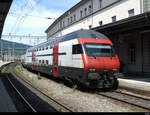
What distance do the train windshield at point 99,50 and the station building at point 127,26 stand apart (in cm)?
326

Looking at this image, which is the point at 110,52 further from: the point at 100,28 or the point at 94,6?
the point at 94,6

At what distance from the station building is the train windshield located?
128 inches

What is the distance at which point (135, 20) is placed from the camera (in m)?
12.7

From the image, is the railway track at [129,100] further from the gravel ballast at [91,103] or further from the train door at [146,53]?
the train door at [146,53]

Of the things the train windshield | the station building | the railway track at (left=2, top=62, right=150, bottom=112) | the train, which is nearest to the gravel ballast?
the railway track at (left=2, top=62, right=150, bottom=112)

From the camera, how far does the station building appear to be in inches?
554

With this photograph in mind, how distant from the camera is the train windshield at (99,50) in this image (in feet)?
33.1

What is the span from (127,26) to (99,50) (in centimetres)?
539

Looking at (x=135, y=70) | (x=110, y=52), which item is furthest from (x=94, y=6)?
(x=110, y=52)

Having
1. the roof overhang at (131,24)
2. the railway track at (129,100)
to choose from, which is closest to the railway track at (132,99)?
the railway track at (129,100)

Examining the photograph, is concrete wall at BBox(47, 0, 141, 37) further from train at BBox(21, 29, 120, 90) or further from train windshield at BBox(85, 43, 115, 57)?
train at BBox(21, 29, 120, 90)

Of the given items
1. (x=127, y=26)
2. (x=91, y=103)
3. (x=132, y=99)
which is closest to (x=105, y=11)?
(x=127, y=26)

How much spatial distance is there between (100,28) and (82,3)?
61.5 ft

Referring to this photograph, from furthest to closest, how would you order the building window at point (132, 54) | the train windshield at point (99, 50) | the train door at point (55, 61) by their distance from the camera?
1. the building window at point (132, 54)
2. the train door at point (55, 61)
3. the train windshield at point (99, 50)
